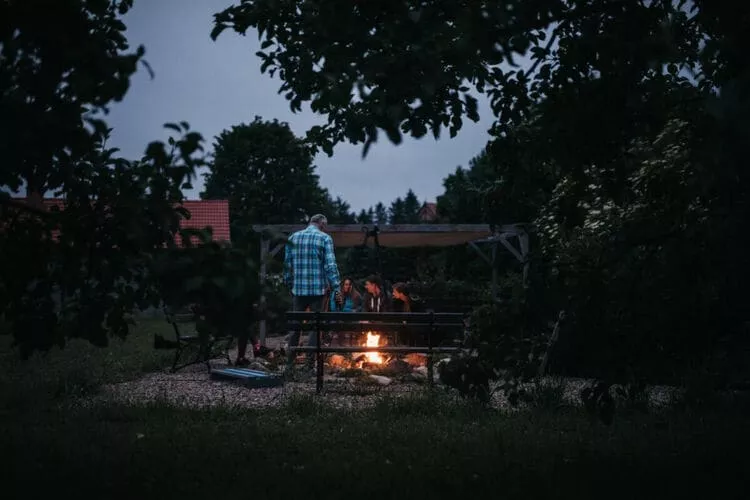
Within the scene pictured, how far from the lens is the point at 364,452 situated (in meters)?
5.18

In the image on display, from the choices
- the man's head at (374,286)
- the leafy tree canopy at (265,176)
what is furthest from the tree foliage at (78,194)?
the leafy tree canopy at (265,176)

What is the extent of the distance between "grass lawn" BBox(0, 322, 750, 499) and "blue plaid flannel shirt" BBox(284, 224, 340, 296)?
3.66 meters

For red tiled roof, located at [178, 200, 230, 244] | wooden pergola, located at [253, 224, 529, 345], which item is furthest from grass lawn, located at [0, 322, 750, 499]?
red tiled roof, located at [178, 200, 230, 244]

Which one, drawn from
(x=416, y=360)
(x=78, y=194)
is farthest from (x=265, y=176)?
(x=78, y=194)

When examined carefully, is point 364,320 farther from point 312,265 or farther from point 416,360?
point 416,360

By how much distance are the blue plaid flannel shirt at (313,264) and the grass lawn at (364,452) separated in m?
3.66

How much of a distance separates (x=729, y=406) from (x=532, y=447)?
2.93 metres

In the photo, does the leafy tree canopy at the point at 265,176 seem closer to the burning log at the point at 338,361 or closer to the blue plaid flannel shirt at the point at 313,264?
the burning log at the point at 338,361

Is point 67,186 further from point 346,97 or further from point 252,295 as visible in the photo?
point 346,97

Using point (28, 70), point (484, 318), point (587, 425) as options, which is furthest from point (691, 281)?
point (28, 70)

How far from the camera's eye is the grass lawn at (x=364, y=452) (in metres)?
4.22

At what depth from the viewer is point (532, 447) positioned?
536cm

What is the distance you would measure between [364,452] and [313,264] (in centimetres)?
593

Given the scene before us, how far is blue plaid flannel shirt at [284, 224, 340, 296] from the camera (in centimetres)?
1085
